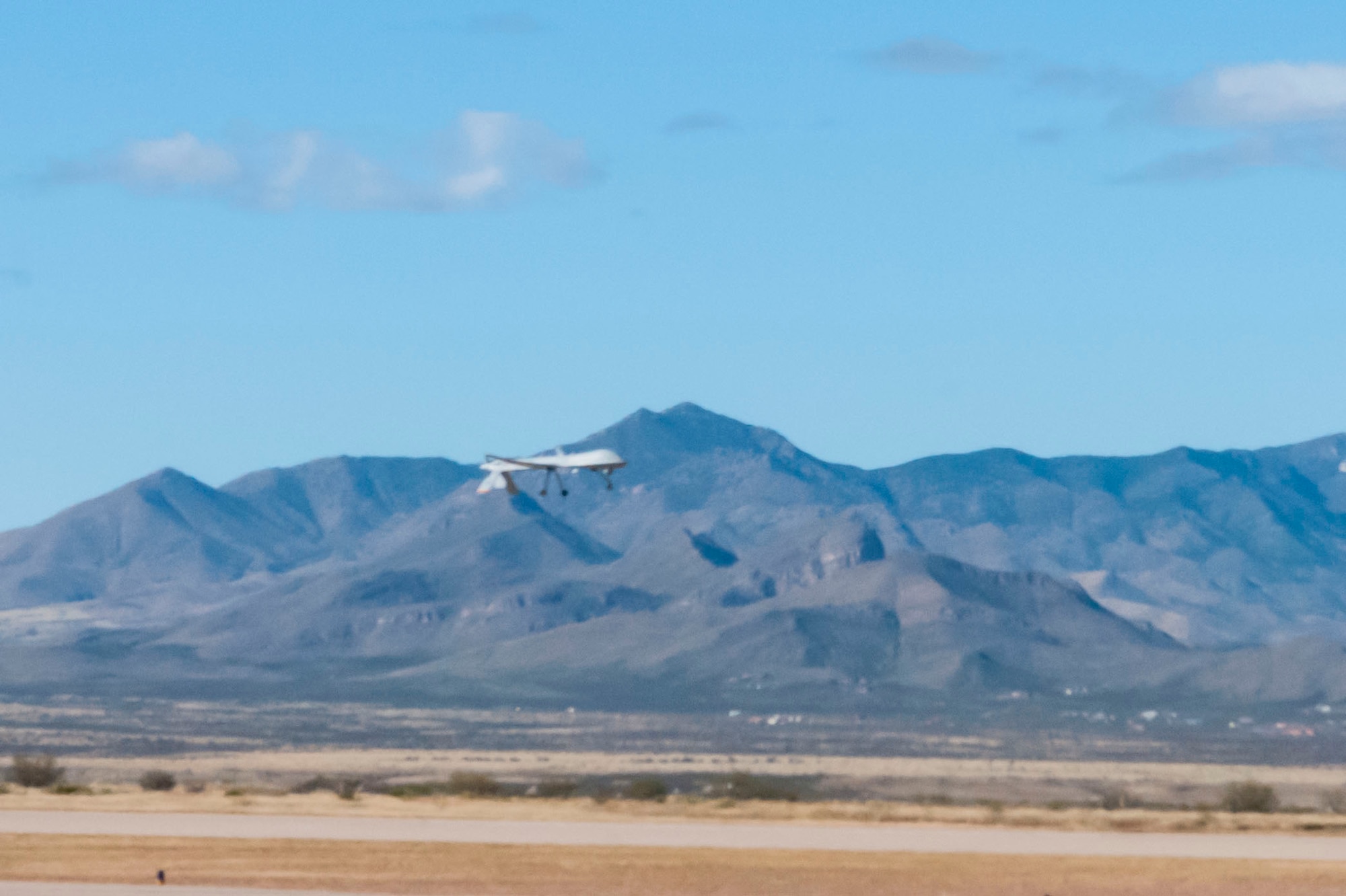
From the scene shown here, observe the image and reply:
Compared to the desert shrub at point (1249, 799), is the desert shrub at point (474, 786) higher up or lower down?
higher up

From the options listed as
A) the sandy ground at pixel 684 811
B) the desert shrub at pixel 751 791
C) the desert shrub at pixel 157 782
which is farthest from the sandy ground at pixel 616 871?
the desert shrub at pixel 157 782

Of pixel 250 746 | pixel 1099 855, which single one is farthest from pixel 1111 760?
pixel 1099 855

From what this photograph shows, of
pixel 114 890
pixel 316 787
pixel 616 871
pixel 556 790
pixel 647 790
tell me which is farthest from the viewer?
pixel 316 787

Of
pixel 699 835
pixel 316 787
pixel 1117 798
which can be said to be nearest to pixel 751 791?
pixel 316 787

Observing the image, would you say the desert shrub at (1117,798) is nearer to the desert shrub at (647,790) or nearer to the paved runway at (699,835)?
the desert shrub at (647,790)

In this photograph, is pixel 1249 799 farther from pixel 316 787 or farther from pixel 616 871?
pixel 316 787

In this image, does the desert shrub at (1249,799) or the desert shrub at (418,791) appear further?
the desert shrub at (1249,799)
